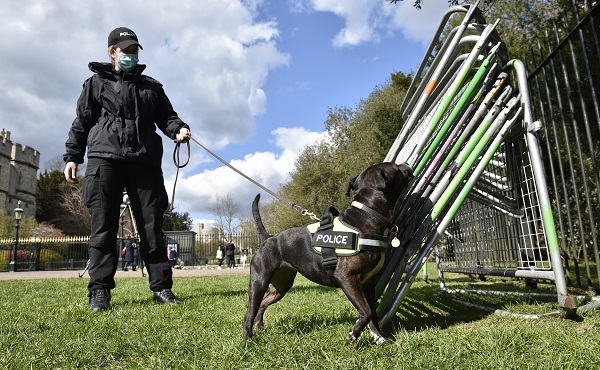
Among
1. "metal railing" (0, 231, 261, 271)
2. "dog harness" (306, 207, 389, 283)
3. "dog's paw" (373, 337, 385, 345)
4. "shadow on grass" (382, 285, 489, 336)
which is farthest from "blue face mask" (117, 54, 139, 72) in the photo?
"metal railing" (0, 231, 261, 271)

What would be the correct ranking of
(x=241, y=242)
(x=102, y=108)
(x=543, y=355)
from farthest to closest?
(x=241, y=242) → (x=102, y=108) → (x=543, y=355)

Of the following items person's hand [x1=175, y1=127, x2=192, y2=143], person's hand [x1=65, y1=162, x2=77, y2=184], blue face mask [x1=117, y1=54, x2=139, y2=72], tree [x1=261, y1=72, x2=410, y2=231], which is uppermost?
tree [x1=261, y1=72, x2=410, y2=231]

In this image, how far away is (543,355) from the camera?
74.1 inches

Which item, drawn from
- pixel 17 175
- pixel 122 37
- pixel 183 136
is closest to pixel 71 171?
pixel 183 136

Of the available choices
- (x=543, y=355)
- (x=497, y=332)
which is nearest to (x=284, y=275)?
(x=497, y=332)

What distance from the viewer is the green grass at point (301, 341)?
1910 mm

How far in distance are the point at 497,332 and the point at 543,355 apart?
1.22 ft

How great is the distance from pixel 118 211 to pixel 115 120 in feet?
2.98

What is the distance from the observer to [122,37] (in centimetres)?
433

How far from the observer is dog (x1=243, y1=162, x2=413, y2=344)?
A: 7.70 ft

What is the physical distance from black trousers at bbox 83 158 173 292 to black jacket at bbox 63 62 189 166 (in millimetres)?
160

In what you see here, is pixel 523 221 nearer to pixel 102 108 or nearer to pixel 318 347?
pixel 318 347

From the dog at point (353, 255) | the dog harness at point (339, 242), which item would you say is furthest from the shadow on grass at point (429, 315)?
the dog harness at point (339, 242)

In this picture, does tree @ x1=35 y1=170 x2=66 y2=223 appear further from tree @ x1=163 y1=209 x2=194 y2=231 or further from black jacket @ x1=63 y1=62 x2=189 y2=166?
black jacket @ x1=63 y1=62 x2=189 y2=166
